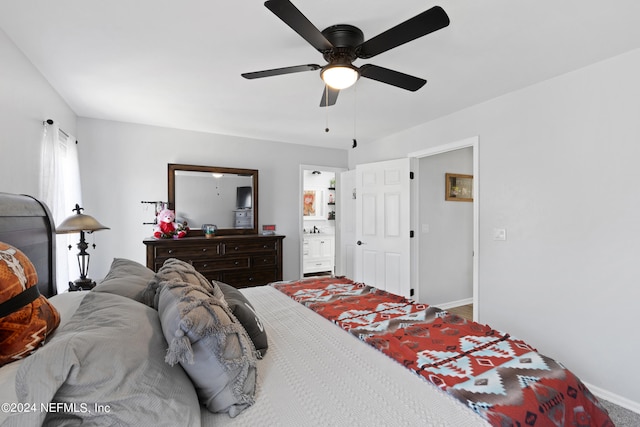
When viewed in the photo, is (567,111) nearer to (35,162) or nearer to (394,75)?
(394,75)

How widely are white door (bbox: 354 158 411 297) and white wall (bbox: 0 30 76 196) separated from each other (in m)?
3.51

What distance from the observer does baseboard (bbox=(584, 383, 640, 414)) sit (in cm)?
209

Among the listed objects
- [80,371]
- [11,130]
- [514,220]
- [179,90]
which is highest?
[179,90]

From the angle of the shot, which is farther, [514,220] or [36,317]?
[514,220]

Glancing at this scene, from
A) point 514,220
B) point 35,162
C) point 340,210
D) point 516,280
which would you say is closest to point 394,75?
point 514,220

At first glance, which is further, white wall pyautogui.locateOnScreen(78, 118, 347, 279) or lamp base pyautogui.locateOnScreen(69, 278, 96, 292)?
white wall pyautogui.locateOnScreen(78, 118, 347, 279)

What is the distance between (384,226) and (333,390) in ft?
10.6

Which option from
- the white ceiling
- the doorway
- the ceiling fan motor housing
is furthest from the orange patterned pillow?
the doorway

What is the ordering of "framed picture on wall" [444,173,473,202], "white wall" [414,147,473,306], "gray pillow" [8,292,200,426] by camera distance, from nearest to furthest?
"gray pillow" [8,292,200,426]
"white wall" [414,147,473,306]
"framed picture on wall" [444,173,473,202]

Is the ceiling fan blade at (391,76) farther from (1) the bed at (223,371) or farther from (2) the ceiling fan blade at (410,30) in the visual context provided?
(1) the bed at (223,371)

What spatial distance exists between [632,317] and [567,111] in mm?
1564

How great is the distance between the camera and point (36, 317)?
3.33 feet

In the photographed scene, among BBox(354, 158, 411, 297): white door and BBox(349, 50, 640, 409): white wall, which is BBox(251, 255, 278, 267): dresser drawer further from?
BBox(349, 50, 640, 409): white wall

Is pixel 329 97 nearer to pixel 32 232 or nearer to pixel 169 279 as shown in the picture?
pixel 169 279
